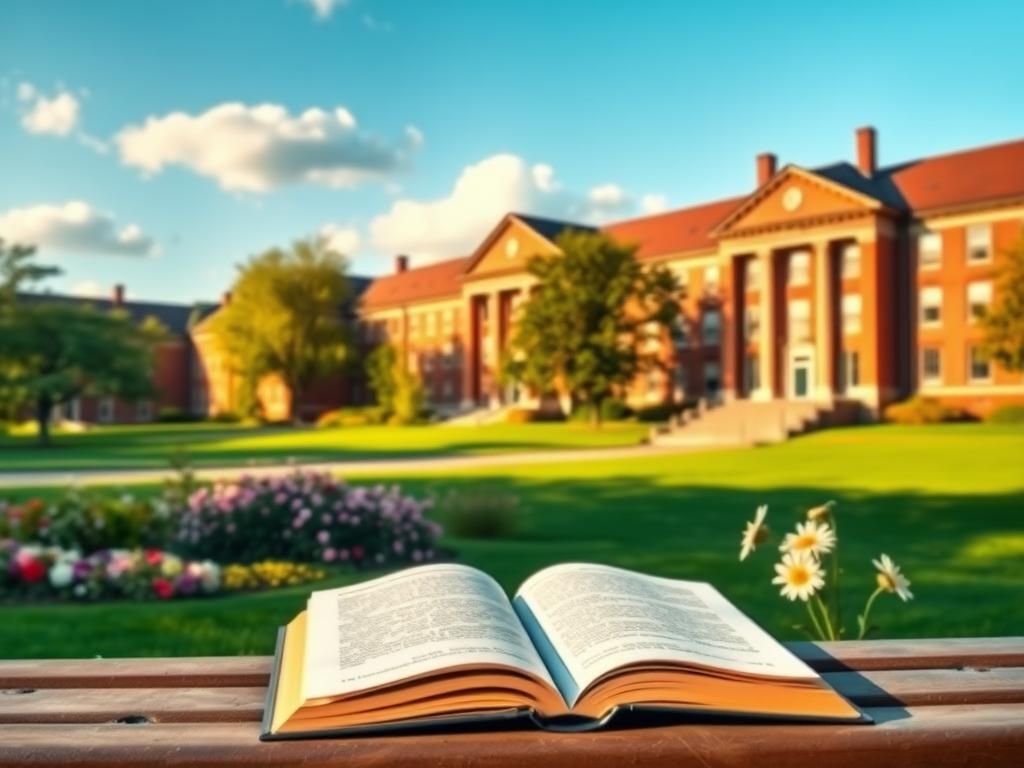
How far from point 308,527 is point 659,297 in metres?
36.8

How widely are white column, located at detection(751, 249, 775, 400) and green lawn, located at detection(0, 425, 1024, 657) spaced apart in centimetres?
1493

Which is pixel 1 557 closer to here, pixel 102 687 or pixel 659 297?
pixel 102 687

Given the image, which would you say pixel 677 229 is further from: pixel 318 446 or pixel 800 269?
pixel 318 446

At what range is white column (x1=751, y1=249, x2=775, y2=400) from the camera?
47.0 metres

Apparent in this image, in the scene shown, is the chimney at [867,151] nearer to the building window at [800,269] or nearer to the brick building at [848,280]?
the brick building at [848,280]

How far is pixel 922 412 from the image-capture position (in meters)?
40.9

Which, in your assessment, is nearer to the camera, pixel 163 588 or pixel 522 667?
pixel 522 667

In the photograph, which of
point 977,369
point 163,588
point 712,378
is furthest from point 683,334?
point 163,588

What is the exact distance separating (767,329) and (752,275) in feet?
10.3

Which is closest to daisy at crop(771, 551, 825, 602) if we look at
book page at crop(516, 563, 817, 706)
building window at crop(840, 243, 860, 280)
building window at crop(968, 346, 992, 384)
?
book page at crop(516, 563, 817, 706)

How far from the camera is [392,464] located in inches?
1136

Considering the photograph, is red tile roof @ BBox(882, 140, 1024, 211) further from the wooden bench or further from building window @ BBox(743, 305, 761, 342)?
the wooden bench

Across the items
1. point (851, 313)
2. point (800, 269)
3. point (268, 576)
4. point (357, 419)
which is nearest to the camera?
point (268, 576)

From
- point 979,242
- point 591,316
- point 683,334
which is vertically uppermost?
point 979,242
